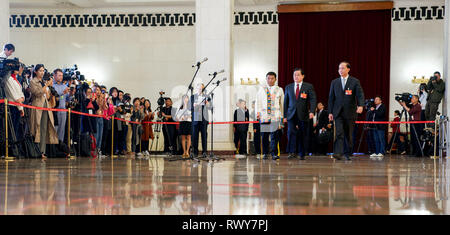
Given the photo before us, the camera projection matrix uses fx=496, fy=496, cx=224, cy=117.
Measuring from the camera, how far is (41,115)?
734 cm

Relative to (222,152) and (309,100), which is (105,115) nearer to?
(222,152)

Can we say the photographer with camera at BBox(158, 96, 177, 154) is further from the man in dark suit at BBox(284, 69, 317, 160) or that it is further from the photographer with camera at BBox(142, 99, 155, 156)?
the man in dark suit at BBox(284, 69, 317, 160)

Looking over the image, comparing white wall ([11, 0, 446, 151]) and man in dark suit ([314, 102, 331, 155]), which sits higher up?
white wall ([11, 0, 446, 151])

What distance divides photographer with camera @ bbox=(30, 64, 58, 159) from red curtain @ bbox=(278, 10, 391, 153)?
8.35 m

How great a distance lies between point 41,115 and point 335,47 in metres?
9.56

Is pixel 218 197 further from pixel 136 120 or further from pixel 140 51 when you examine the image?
pixel 140 51

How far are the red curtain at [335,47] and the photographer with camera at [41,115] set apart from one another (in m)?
8.35

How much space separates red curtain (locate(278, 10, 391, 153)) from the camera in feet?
46.6

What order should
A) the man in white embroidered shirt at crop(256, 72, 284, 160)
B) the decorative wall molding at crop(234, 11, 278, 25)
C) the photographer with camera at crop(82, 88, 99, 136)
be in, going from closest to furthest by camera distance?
the man in white embroidered shirt at crop(256, 72, 284, 160), the photographer with camera at crop(82, 88, 99, 136), the decorative wall molding at crop(234, 11, 278, 25)

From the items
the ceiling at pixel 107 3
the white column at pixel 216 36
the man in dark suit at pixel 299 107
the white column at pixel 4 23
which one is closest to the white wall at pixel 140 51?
the ceiling at pixel 107 3

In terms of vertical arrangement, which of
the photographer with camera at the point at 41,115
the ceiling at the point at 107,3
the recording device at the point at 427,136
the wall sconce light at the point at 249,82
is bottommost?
the recording device at the point at 427,136

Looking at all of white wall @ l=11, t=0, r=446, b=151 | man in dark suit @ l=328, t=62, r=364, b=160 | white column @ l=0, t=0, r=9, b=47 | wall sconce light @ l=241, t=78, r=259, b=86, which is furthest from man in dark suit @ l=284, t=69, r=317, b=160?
white wall @ l=11, t=0, r=446, b=151

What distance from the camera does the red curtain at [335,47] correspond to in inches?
560

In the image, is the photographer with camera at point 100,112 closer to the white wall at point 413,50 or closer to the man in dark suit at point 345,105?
the man in dark suit at point 345,105
